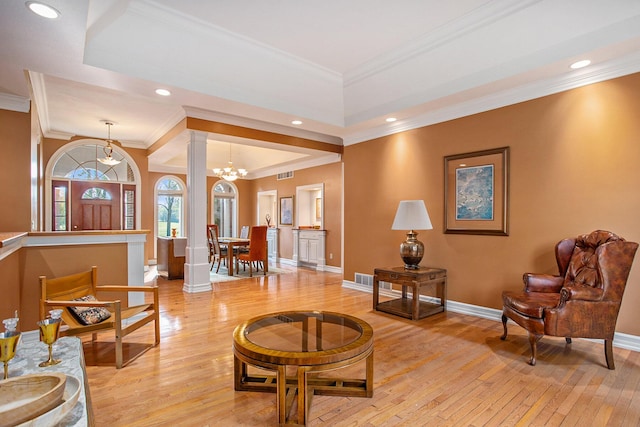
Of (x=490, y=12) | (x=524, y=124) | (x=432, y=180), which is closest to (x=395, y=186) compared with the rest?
(x=432, y=180)

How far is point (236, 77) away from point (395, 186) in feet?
9.23

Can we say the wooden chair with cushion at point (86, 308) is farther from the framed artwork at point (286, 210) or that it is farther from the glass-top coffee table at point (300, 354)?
the framed artwork at point (286, 210)

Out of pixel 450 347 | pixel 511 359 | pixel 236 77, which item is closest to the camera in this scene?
pixel 511 359

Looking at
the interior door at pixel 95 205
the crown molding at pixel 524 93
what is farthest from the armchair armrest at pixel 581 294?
the interior door at pixel 95 205

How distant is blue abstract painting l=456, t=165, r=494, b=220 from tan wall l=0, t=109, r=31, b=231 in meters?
5.22

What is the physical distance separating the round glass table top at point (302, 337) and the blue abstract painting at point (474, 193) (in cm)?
249

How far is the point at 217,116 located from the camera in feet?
17.3

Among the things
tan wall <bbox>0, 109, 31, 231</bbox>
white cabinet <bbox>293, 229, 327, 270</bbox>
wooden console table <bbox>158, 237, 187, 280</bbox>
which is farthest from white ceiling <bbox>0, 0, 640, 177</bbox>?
white cabinet <bbox>293, 229, 327, 270</bbox>

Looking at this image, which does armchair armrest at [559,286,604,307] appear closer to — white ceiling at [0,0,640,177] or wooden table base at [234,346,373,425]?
wooden table base at [234,346,373,425]

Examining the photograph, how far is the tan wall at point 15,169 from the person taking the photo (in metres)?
3.57

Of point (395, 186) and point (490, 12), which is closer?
point (490, 12)

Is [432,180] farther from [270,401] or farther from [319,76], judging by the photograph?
[270,401]

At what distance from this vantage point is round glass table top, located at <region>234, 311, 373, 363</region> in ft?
6.42

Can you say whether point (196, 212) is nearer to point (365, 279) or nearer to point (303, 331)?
point (365, 279)
